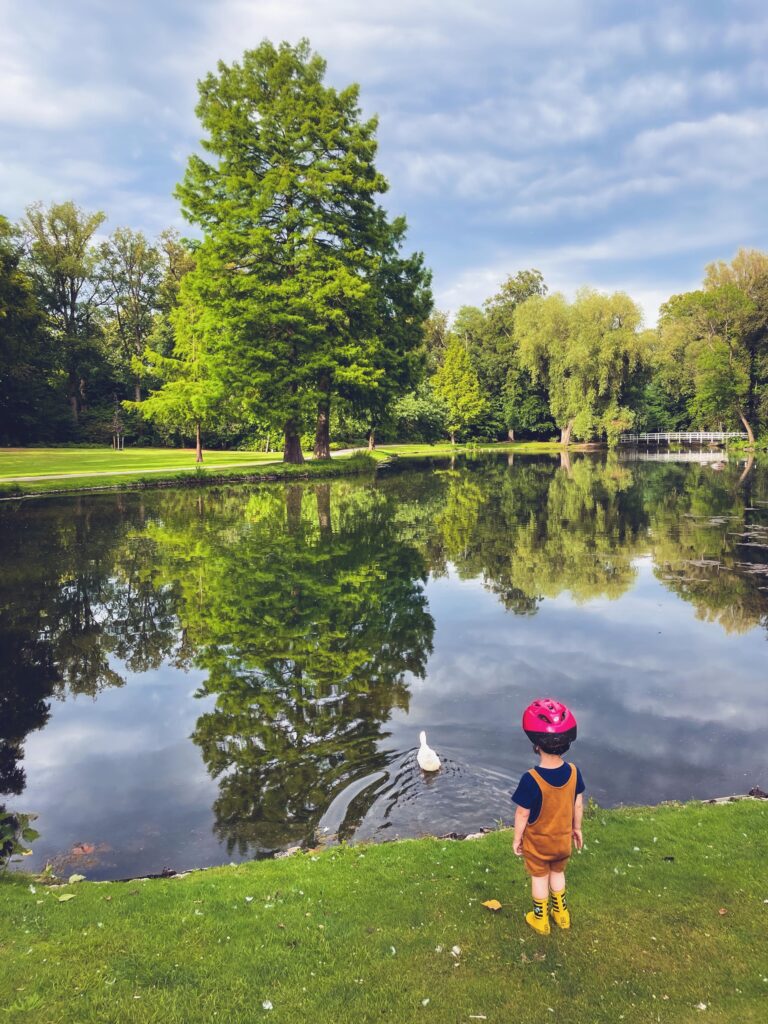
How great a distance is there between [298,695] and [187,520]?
19.2 meters

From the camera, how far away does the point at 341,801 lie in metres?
7.81

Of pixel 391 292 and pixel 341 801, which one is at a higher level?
pixel 391 292

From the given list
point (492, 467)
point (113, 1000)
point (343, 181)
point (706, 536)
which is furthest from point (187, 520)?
point (492, 467)

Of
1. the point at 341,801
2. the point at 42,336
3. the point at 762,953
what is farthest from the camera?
→ the point at 42,336

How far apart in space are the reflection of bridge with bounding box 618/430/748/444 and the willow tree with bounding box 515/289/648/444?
38.0 feet

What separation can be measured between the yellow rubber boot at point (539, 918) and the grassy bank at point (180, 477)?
117 ft

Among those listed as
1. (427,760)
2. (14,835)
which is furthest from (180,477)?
(427,760)

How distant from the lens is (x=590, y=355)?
7669 cm

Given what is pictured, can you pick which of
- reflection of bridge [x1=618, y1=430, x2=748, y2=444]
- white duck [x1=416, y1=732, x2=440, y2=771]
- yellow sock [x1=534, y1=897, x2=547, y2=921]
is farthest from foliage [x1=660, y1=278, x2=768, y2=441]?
yellow sock [x1=534, y1=897, x2=547, y2=921]

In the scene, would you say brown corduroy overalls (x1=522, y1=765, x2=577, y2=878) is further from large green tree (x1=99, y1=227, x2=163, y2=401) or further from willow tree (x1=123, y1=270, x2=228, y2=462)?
large green tree (x1=99, y1=227, x2=163, y2=401)

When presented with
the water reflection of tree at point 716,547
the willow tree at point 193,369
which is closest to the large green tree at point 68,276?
the willow tree at point 193,369

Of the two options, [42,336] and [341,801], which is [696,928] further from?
[42,336]

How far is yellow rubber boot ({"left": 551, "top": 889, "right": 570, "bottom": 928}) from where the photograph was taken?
192 inches

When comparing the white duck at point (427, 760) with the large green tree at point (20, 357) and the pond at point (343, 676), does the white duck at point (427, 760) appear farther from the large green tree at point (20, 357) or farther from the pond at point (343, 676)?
the large green tree at point (20, 357)
